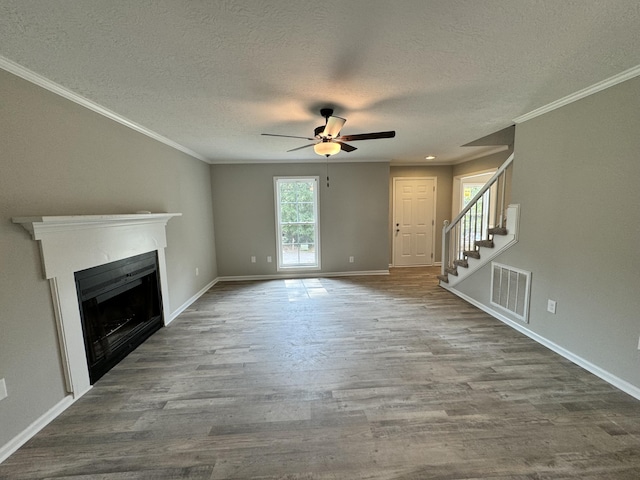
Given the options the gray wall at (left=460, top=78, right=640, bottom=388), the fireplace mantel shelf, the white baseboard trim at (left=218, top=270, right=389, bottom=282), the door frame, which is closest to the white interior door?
the door frame

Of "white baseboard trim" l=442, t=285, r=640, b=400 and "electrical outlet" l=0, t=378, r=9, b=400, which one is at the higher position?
"electrical outlet" l=0, t=378, r=9, b=400

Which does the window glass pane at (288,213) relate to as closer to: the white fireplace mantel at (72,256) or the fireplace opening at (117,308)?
the fireplace opening at (117,308)

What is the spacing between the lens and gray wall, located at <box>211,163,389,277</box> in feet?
16.7

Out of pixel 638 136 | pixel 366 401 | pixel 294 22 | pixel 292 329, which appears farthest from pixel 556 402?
pixel 294 22

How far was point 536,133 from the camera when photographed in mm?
2654

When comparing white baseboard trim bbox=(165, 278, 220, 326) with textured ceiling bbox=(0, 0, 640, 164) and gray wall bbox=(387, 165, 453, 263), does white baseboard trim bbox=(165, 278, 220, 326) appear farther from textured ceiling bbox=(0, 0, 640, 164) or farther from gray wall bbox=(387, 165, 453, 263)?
gray wall bbox=(387, 165, 453, 263)

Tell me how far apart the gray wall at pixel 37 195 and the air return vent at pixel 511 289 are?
13.9 ft

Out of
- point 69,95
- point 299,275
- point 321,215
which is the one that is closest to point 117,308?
point 69,95

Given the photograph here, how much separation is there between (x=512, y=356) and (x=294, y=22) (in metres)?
3.13

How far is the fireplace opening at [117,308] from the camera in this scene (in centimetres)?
212

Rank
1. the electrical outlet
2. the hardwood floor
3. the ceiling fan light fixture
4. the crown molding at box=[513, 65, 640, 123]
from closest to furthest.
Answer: the hardwood floor → the electrical outlet → the crown molding at box=[513, 65, 640, 123] → the ceiling fan light fixture

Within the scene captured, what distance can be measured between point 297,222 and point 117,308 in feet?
10.9

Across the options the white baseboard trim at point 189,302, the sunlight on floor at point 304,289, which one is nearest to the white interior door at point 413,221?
the sunlight on floor at point 304,289

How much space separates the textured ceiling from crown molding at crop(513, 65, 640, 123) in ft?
0.24
